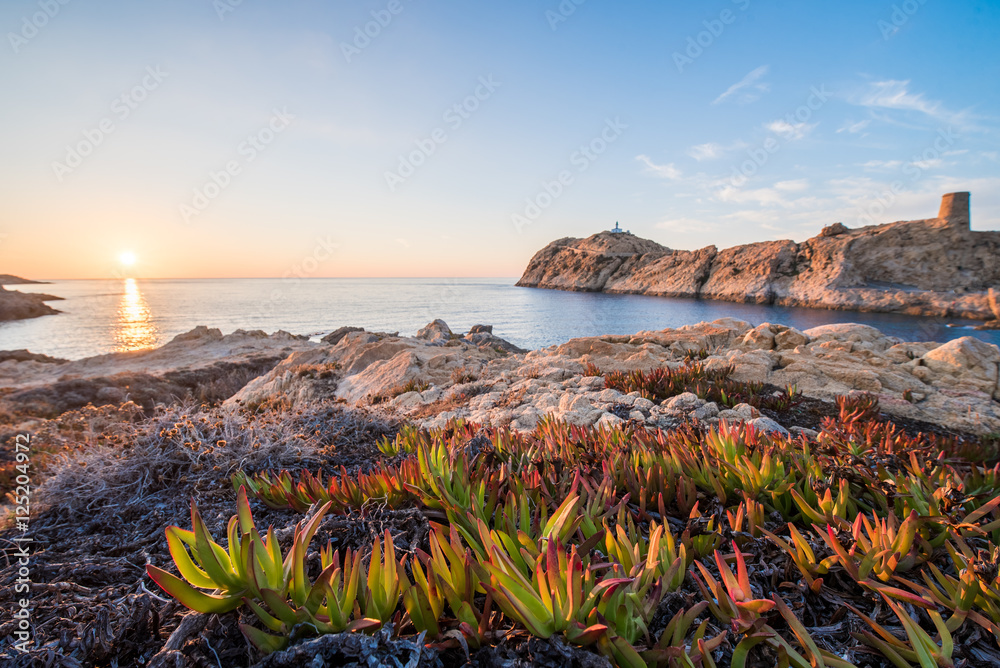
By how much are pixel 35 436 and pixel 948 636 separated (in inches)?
323

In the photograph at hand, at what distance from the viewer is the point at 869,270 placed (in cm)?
4347

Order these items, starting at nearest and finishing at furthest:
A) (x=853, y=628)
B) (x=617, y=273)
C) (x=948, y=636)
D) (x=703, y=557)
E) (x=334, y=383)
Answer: (x=948, y=636), (x=853, y=628), (x=703, y=557), (x=334, y=383), (x=617, y=273)

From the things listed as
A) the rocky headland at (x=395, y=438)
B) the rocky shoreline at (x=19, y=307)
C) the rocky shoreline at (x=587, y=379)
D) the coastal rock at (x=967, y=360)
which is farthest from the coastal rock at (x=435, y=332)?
the rocky shoreline at (x=19, y=307)

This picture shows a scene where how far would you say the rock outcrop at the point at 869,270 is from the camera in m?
36.5

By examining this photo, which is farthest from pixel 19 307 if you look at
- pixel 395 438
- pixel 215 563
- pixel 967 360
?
pixel 967 360

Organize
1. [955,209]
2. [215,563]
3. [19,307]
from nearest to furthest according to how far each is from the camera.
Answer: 1. [215,563]
2. [19,307]
3. [955,209]

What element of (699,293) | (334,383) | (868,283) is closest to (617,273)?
(699,293)

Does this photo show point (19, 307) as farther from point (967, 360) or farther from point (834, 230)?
point (834, 230)

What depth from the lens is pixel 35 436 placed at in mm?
5270

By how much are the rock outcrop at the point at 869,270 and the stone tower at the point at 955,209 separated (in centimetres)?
7

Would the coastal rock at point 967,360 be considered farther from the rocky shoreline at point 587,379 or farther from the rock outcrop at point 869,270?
the rock outcrop at point 869,270

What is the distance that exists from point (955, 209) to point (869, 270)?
32.4 feet

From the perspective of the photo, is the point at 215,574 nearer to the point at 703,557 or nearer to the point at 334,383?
the point at 703,557

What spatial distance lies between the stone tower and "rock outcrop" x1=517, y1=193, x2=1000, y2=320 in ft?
0.24
